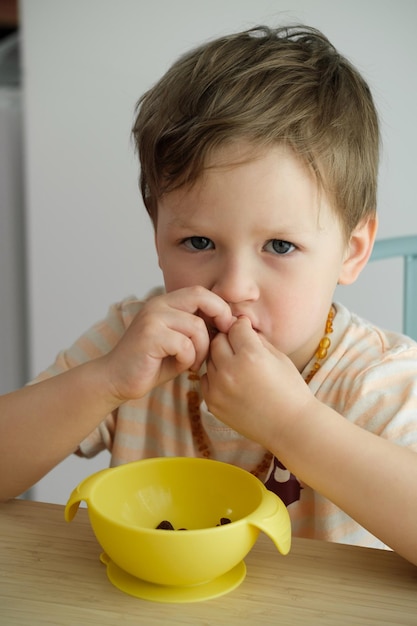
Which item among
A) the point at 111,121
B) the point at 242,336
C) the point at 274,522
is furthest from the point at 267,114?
the point at 111,121

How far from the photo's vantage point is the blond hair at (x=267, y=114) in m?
0.88

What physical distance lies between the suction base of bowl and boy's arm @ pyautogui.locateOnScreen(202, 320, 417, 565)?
137 mm

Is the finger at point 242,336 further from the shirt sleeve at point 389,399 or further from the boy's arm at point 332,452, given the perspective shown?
the shirt sleeve at point 389,399

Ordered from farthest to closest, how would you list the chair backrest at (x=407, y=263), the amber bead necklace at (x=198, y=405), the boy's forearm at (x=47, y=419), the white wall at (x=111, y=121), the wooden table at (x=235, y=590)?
1. the white wall at (x=111, y=121)
2. the chair backrest at (x=407, y=263)
3. the amber bead necklace at (x=198, y=405)
4. the boy's forearm at (x=47, y=419)
5. the wooden table at (x=235, y=590)

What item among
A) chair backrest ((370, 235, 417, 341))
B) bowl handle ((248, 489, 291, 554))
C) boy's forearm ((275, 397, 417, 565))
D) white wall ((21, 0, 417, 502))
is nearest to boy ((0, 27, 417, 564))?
boy's forearm ((275, 397, 417, 565))

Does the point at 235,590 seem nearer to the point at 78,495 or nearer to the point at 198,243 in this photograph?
the point at 78,495

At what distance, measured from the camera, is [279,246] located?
2.94ft

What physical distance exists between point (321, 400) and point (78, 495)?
419 mm

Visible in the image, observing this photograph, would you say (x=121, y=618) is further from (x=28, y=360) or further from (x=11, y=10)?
(x=11, y=10)

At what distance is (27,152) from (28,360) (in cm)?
55

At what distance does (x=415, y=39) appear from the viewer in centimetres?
168

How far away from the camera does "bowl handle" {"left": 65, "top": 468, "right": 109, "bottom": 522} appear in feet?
2.20

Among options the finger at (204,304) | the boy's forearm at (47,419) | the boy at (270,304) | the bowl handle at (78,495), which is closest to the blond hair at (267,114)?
the boy at (270,304)

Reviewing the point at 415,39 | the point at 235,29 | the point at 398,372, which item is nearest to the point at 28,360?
the point at 235,29
